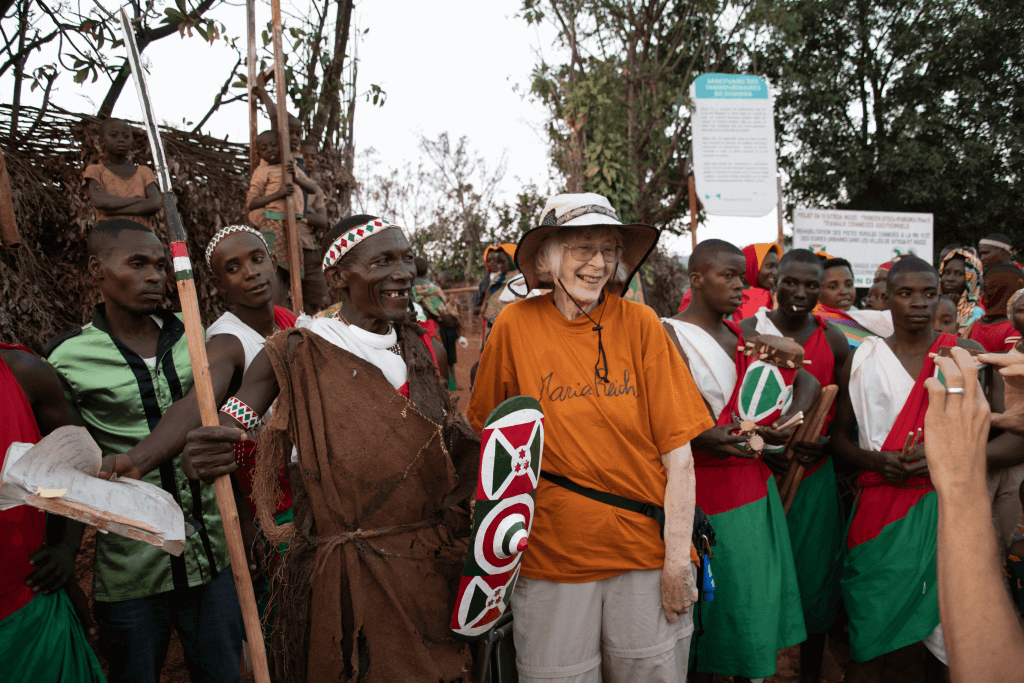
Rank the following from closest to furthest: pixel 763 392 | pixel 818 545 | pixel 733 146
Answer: pixel 763 392, pixel 818 545, pixel 733 146

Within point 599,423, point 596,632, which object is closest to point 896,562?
point 596,632

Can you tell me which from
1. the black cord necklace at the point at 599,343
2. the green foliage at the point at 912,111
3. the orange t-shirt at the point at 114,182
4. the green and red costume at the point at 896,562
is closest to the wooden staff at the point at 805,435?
the green and red costume at the point at 896,562

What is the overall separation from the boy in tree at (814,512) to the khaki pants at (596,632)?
1406 millimetres

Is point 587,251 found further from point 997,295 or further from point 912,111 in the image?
point 912,111

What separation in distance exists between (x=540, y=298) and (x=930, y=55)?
1946 centimetres

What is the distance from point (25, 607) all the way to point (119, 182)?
165 inches

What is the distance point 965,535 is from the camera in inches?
48.9

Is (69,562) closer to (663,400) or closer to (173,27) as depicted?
(663,400)

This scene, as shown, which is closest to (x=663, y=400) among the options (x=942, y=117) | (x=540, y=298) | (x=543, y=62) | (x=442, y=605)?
(x=540, y=298)

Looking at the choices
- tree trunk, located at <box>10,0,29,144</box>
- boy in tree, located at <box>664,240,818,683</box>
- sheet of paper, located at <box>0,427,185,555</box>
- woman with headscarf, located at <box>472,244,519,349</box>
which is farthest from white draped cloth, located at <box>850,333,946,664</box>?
tree trunk, located at <box>10,0,29,144</box>

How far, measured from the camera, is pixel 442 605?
203 cm

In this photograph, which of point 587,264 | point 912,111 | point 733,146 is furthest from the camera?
point 912,111

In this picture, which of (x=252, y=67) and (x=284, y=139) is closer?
(x=284, y=139)

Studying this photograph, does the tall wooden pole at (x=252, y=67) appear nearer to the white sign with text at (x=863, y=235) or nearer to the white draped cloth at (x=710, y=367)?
the white draped cloth at (x=710, y=367)
